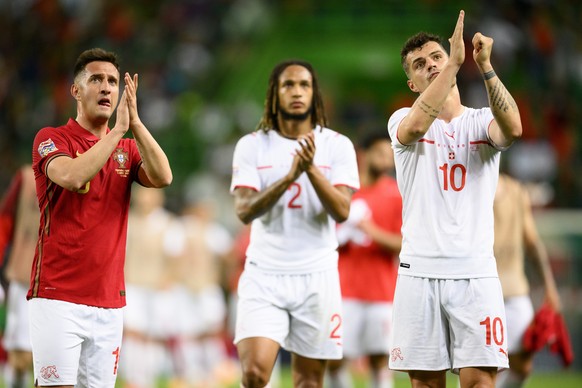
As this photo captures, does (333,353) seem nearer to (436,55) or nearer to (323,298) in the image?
(323,298)

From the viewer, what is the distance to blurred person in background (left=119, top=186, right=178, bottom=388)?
13.0 m

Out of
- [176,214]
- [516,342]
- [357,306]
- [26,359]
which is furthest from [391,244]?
[176,214]

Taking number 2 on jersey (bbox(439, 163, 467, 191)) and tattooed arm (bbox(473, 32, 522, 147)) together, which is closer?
tattooed arm (bbox(473, 32, 522, 147))

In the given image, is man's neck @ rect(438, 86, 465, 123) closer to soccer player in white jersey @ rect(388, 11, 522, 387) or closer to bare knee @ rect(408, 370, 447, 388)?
soccer player in white jersey @ rect(388, 11, 522, 387)

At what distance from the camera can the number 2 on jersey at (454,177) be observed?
599 centimetres

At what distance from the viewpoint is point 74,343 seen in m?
5.88

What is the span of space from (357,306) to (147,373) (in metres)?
4.01

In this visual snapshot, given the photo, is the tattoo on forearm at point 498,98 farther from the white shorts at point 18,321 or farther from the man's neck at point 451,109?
the white shorts at point 18,321

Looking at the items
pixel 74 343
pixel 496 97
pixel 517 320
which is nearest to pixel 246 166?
pixel 74 343

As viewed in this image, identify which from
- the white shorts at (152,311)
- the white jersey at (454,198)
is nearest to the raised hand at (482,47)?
the white jersey at (454,198)

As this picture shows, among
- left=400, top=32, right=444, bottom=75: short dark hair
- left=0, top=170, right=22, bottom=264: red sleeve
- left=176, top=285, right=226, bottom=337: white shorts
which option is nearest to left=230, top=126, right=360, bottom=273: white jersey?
left=400, top=32, right=444, bottom=75: short dark hair

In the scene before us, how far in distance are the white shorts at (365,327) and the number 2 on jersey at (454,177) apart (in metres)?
3.83

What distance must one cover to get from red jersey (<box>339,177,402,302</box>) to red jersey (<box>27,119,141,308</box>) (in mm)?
4014

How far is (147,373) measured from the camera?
12609 millimetres
